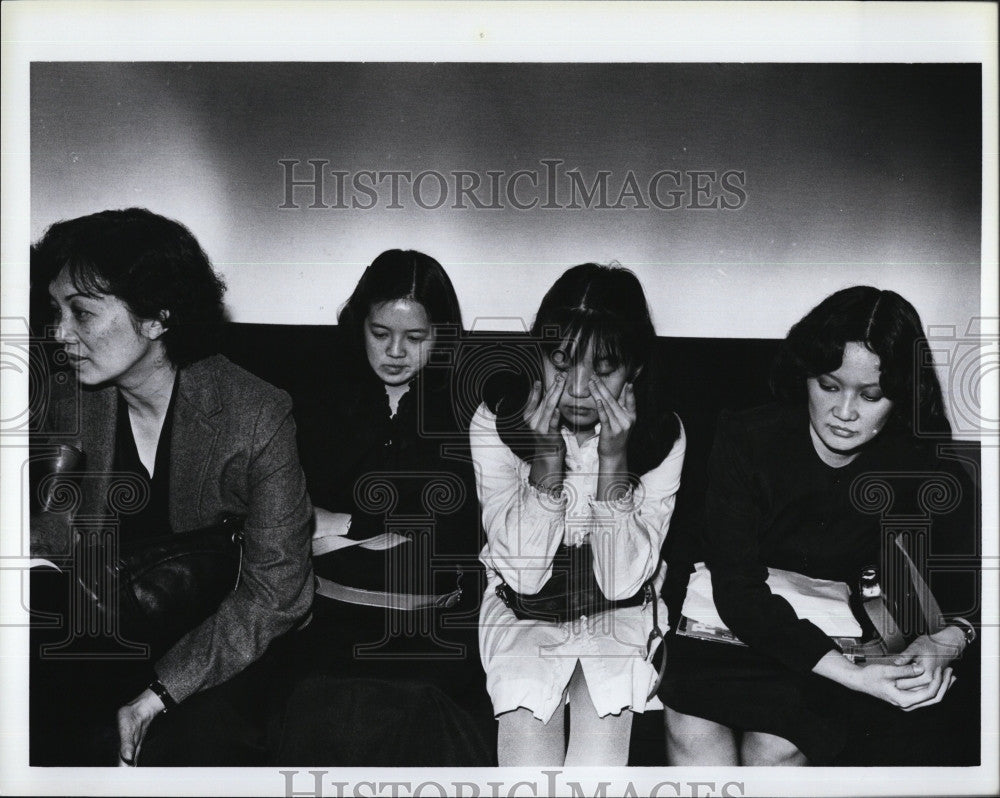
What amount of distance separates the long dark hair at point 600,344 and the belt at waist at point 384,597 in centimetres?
32

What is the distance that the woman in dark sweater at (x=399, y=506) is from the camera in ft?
5.98

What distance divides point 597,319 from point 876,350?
54 cm

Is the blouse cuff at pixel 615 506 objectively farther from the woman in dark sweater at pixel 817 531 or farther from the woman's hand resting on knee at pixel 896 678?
the woman's hand resting on knee at pixel 896 678

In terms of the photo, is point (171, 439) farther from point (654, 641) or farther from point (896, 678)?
point (896, 678)

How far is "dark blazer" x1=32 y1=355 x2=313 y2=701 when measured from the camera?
179 centimetres

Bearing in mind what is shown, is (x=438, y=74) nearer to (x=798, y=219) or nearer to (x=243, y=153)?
(x=243, y=153)

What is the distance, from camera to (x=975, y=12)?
187cm

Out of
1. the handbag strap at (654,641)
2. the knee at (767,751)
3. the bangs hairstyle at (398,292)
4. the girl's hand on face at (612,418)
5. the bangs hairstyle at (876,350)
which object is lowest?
the knee at (767,751)

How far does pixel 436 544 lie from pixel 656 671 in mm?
486

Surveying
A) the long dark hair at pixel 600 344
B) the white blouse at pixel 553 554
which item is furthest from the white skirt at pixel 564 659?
the long dark hair at pixel 600 344

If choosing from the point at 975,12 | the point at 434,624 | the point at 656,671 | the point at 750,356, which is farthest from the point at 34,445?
the point at 975,12

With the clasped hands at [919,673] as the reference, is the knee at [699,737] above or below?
below

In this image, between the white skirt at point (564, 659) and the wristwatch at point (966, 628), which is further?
the wristwatch at point (966, 628)

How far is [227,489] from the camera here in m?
1.81
